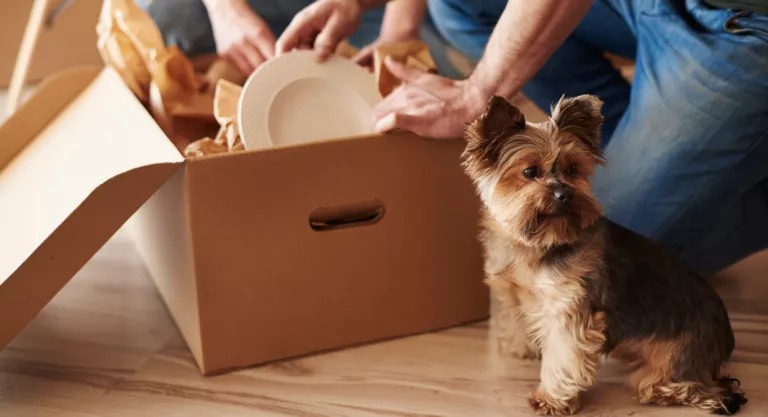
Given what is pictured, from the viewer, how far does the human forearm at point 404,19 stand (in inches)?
68.1

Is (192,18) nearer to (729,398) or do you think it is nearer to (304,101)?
(304,101)

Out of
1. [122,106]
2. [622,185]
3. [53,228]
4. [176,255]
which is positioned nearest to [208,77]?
[122,106]

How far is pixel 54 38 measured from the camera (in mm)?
3008

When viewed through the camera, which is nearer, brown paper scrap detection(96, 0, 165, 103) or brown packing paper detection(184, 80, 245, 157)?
brown packing paper detection(184, 80, 245, 157)

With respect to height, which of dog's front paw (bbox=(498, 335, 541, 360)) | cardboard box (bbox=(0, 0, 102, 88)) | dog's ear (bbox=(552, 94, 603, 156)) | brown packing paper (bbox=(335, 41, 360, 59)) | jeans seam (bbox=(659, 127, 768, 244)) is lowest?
cardboard box (bbox=(0, 0, 102, 88))

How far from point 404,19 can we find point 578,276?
78 centimetres

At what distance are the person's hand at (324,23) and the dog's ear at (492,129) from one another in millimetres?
499

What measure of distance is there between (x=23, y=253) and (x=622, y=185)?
41.3 inches

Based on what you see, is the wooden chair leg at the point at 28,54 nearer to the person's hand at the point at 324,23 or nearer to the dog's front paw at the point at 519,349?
the person's hand at the point at 324,23

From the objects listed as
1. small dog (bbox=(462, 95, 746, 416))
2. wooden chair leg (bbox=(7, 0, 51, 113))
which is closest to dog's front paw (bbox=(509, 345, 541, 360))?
small dog (bbox=(462, 95, 746, 416))

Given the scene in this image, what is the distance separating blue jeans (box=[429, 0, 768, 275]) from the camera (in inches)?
53.6

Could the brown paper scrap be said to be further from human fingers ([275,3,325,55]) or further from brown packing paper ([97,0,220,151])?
human fingers ([275,3,325,55])

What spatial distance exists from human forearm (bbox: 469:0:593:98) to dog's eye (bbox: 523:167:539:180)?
0.26 metres

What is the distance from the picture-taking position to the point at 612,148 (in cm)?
156
